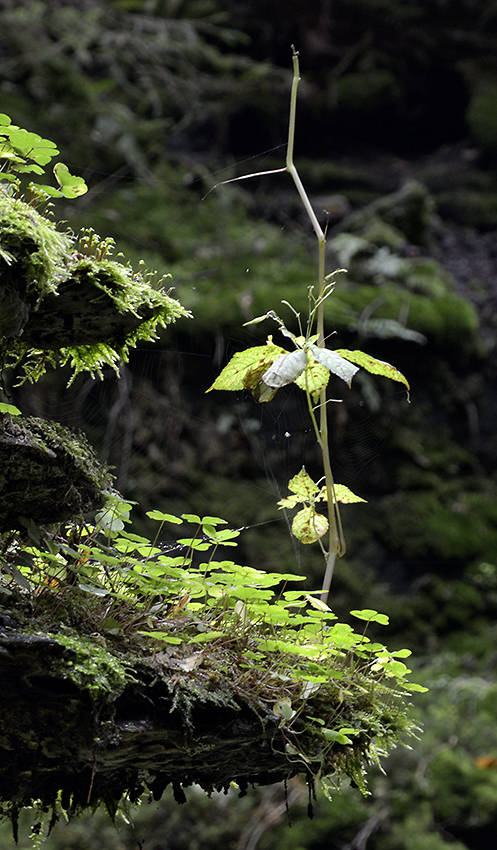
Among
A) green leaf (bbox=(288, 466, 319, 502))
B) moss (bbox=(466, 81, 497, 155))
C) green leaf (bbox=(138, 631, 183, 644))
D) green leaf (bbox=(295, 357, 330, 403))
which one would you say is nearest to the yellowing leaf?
green leaf (bbox=(288, 466, 319, 502))

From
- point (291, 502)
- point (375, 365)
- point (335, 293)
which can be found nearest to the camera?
point (375, 365)

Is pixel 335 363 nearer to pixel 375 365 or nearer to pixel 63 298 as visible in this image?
pixel 375 365

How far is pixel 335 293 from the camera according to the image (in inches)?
166

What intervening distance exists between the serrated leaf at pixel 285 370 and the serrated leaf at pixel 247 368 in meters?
0.10

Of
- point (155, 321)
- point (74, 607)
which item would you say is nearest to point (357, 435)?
point (155, 321)

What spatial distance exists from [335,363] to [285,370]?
9 cm

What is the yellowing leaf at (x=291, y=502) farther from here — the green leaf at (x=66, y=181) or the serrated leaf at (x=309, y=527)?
the green leaf at (x=66, y=181)

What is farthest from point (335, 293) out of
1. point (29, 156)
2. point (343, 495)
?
point (29, 156)

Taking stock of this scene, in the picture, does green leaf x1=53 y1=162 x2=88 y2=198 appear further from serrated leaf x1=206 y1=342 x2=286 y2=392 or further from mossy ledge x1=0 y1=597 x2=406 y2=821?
mossy ledge x1=0 y1=597 x2=406 y2=821

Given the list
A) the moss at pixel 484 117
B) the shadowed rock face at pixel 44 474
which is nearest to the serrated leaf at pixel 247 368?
the shadowed rock face at pixel 44 474

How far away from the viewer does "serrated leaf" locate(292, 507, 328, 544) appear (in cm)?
129

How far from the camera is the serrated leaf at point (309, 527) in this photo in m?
1.29

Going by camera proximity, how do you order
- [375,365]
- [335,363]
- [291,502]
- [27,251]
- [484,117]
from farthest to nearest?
[484,117] → [291,502] → [375,365] → [335,363] → [27,251]

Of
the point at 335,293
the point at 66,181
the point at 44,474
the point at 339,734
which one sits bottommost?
the point at 335,293
